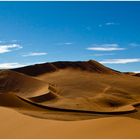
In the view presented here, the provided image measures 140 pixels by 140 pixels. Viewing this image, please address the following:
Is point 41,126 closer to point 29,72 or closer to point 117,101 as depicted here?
point 117,101

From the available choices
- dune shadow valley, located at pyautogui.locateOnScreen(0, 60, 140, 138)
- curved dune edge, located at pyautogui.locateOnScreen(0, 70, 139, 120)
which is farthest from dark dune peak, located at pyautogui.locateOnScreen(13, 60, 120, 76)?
curved dune edge, located at pyautogui.locateOnScreen(0, 70, 139, 120)

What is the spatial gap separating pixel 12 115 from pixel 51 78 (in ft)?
194

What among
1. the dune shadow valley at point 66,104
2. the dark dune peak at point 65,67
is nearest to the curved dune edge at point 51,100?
the dune shadow valley at point 66,104

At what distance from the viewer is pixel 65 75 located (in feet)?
244

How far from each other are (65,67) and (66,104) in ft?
162

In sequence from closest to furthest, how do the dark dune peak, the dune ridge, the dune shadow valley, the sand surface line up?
the sand surface, the dune shadow valley, the dune ridge, the dark dune peak

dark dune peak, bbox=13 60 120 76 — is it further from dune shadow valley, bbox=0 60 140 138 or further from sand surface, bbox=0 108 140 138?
sand surface, bbox=0 108 140 138

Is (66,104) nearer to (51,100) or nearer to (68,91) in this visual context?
(51,100)

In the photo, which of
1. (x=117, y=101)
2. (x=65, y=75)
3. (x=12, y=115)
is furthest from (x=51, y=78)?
(x=12, y=115)

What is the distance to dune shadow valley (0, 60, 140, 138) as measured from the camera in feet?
31.1

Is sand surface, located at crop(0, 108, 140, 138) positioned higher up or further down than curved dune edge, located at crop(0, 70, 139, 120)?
further down

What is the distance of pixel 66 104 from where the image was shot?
35.9m

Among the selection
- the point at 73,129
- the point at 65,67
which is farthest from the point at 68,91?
the point at 73,129

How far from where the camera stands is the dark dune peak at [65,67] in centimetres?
7869
